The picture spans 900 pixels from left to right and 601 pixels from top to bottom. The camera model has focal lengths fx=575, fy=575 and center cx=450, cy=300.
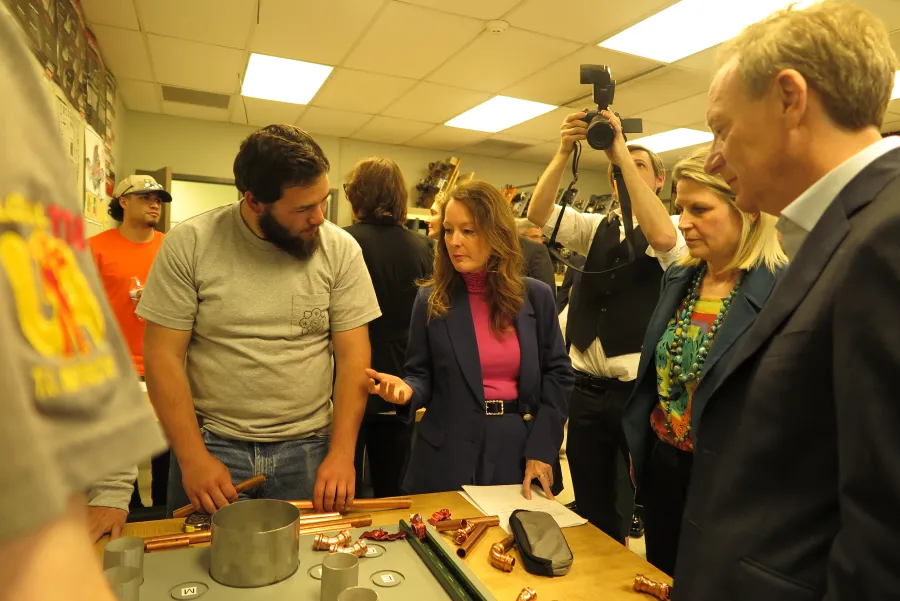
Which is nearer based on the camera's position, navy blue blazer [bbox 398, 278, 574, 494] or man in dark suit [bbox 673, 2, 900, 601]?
man in dark suit [bbox 673, 2, 900, 601]

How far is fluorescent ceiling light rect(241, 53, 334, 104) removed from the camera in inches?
162

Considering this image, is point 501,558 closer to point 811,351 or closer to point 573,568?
point 573,568

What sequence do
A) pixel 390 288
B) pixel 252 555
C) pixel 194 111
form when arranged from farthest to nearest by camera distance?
pixel 194 111
pixel 390 288
pixel 252 555

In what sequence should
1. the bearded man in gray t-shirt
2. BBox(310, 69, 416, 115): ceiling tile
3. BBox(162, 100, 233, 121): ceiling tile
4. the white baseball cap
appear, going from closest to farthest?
the bearded man in gray t-shirt < the white baseball cap < BBox(310, 69, 416, 115): ceiling tile < BBox(162, 100, 233, 121): ceiling tile

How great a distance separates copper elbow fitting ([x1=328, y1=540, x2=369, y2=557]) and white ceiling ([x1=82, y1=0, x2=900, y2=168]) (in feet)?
9.51

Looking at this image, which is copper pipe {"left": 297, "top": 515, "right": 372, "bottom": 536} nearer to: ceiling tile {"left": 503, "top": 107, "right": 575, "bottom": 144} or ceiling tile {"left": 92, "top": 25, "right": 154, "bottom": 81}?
ceiling tile {"left": 92, "top": 25, "right": 154, "bottom": 81}

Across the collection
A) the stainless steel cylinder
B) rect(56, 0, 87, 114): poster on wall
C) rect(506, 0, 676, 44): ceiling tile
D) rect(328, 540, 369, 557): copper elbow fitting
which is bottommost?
rect(328, 540, 369, 557): copper elbow fitting

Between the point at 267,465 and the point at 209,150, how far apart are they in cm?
527

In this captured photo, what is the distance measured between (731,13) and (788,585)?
325cm

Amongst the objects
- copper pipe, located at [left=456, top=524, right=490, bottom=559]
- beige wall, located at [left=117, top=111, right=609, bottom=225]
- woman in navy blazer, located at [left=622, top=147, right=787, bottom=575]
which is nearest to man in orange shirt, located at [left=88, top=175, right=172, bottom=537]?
copper pipe, located at [left=456, top=524, right=490, bottom=559]

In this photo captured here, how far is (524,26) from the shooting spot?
Result: 337 cm

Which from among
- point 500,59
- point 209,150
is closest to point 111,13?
point 500,59

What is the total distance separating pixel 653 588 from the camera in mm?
976

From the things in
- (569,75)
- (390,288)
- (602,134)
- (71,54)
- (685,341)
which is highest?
(569,75)
